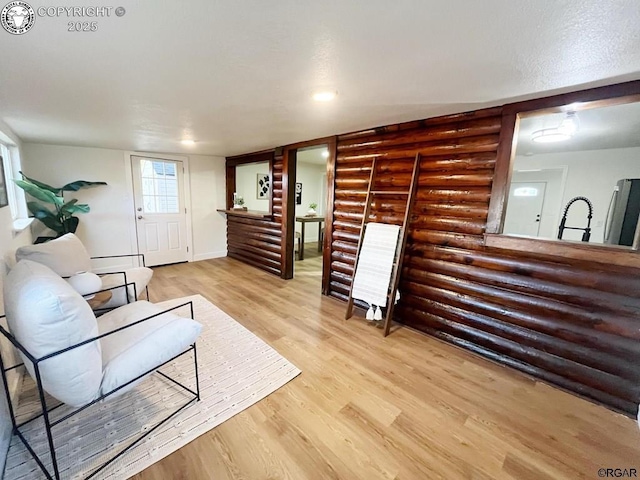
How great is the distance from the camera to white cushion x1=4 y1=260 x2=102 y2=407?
1.13 m

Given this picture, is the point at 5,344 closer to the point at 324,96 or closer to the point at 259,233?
the point at 324,96

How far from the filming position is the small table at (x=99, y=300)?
7.00 feet

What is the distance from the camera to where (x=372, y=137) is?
117 inches

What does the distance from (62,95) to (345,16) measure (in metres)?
2.23

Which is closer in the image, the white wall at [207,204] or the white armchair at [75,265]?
the white armchair at [75,265]

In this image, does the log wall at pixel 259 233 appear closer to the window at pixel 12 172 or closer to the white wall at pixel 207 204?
the white wall at pixel 207 204

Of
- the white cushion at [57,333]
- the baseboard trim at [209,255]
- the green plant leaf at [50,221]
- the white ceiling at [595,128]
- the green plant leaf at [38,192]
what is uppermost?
the white ceiling at [595,128]

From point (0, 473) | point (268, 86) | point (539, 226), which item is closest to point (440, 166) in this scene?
point (268, 86)

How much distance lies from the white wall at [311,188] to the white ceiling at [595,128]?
15.2 ft

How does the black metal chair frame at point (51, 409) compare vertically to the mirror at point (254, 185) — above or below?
below

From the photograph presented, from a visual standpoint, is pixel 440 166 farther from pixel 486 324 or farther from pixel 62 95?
pixel 62 95

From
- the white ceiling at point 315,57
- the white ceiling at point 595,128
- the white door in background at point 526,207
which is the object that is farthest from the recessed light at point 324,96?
the white door in background at point 526,207

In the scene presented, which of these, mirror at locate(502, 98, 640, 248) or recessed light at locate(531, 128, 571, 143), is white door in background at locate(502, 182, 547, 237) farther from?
recessed light at locate(531, 128, 571, 143)

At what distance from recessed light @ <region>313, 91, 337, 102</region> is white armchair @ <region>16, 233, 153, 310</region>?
2.18m
